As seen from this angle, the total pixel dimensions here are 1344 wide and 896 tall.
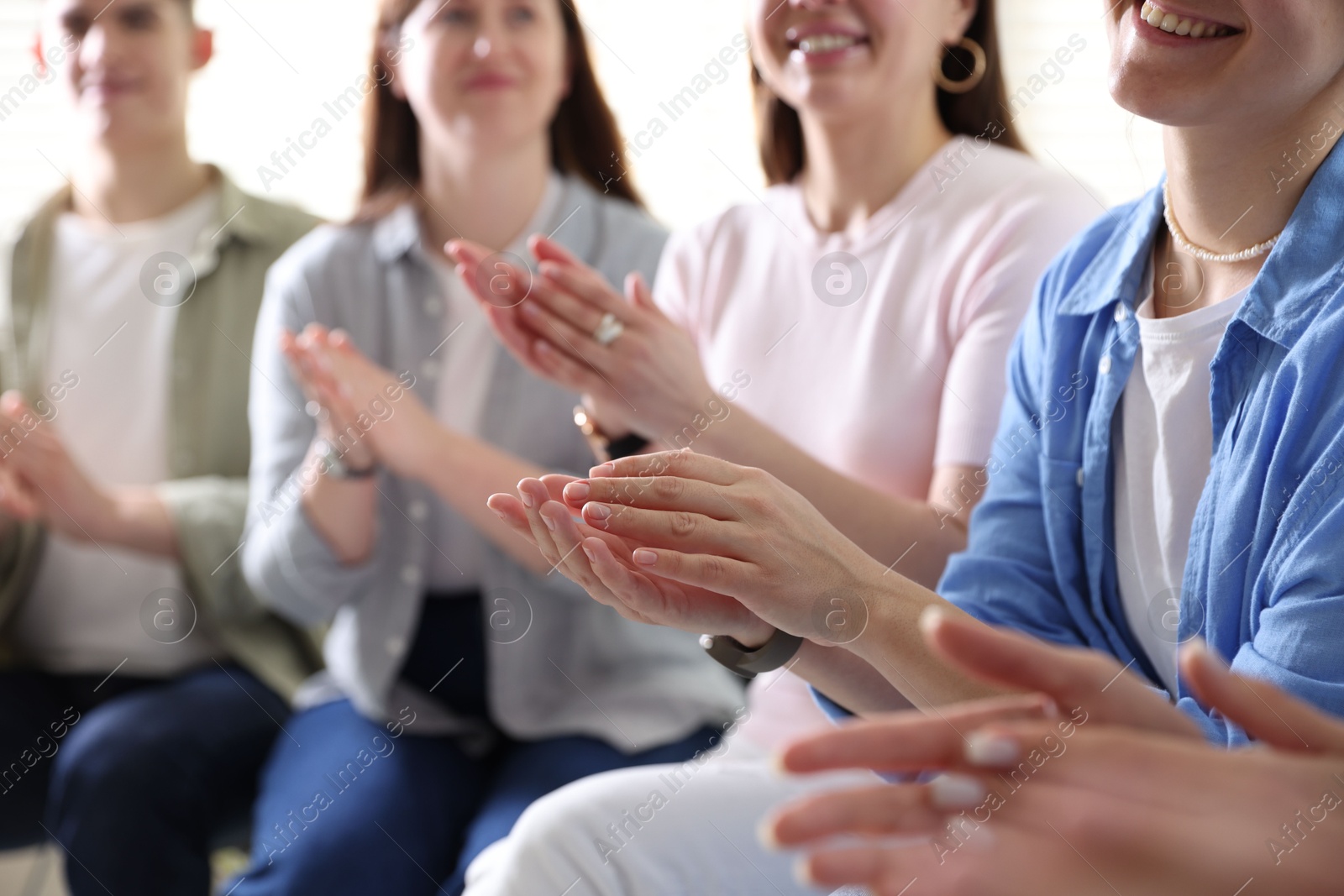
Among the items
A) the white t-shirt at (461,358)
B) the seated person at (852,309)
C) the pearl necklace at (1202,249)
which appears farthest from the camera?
the white t-shirt at (461,358)

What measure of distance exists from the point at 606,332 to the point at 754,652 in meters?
0.40

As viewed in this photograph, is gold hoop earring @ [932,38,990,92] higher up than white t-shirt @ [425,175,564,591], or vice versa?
gold hoop earring @ [932,38,990,92]

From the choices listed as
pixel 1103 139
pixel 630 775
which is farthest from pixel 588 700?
pixel 1103 139

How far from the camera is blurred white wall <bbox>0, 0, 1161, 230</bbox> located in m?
2.13

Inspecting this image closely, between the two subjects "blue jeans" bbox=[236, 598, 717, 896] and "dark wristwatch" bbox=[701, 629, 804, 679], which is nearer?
"dark wristwatch" bbox=[701, 629, 804, 679]

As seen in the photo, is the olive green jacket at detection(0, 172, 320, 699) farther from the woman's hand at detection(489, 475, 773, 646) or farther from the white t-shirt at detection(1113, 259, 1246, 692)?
the white t-shirt at detection(1113, 259, 1246, 692)

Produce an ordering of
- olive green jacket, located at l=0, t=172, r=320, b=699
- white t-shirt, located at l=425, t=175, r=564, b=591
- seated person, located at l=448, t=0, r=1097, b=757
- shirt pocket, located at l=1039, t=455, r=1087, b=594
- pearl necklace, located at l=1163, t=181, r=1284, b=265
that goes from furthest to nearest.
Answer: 1. olive green jacket, located at l=0, t=172, r=320, b=699
2. white t-shirt, located at l=425, t=175, r=564, b=591
3. seated person, located at l=448, t=0, r=1097, b=757
4. shirt pocket, located at l=1039, t=455, r=1087, b=594
5. pearl necklace, located at l=1163, t=181, r=1284, b=265

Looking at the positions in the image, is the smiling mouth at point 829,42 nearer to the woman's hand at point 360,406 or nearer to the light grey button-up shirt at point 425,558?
the light grey button-up shirt at point 425,558

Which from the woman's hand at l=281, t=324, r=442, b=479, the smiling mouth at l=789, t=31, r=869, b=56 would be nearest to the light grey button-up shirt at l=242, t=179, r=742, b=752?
the woman's hand at l=281, t=324, r=442, b=479

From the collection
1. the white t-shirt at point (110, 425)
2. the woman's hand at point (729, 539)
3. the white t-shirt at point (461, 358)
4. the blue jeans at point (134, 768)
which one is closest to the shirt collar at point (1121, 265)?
the woman's hand at point (729, 539)

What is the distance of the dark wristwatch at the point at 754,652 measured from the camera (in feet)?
2.94

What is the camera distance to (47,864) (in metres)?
1.87

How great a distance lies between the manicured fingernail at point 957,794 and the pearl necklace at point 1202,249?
48 cm

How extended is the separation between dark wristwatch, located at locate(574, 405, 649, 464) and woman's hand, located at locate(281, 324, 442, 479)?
0.78 feet
